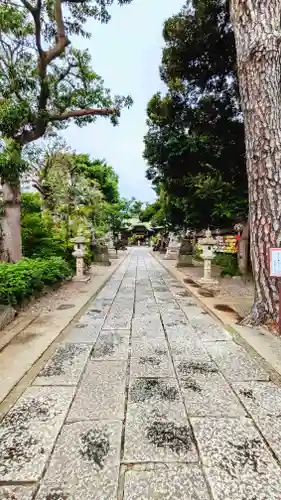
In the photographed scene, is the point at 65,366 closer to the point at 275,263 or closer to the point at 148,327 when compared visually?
the point at 148,327

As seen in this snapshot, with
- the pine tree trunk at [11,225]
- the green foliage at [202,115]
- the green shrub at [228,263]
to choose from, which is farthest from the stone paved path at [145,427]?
the green foliage at [202,115]

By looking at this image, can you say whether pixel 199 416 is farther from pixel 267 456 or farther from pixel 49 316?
pixel 49 316

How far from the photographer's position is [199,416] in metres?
1.55

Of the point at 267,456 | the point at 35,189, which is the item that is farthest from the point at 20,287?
the point at 35,189

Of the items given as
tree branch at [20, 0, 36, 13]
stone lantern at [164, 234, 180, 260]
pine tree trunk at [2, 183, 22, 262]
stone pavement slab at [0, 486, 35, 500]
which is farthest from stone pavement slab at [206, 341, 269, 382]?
stone lantern at [164, 234, 180, 260]

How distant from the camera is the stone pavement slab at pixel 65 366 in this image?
78.2 inches

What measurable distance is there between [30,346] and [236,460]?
2.10 metres

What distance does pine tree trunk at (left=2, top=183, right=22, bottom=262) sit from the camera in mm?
5586

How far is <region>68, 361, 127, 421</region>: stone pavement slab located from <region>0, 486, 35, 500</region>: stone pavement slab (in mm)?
444

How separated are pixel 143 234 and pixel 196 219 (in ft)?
95.4

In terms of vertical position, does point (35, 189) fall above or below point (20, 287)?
above

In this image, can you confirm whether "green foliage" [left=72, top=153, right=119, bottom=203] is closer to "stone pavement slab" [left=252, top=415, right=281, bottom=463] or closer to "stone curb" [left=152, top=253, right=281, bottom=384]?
"stone curb" [left=152, top=253, right=281, bottom=384]

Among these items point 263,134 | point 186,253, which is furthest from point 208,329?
point 186,253

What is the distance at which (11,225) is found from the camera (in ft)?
18.5
